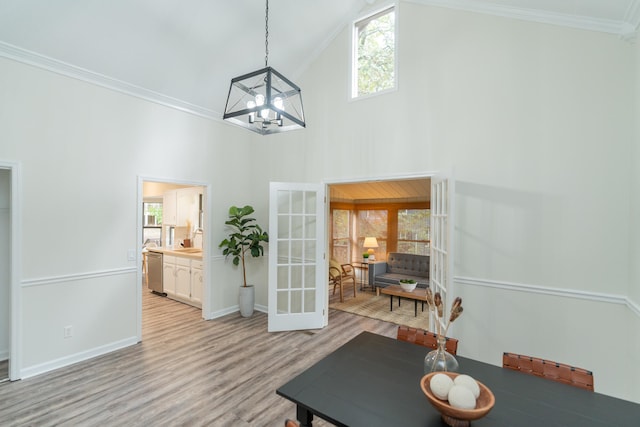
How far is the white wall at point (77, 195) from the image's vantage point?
2779 millimetres

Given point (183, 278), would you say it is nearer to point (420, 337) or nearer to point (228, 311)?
point (228, 311)

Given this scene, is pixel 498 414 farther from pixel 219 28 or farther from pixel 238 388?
pixel 219 28

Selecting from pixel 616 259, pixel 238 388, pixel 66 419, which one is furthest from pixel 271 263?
pixel 616 259

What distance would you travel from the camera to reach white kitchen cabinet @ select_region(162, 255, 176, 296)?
5328 mm

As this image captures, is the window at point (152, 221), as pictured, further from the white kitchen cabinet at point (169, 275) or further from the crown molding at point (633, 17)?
the crown molding at point (633, 17)

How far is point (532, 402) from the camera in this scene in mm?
1313

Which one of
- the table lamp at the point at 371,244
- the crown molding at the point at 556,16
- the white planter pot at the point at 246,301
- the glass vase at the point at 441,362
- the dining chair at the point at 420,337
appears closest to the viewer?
the glass vase at the point at 441,362

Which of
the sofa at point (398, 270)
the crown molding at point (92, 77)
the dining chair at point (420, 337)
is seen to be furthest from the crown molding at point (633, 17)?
the crown molding at point (92, 77)

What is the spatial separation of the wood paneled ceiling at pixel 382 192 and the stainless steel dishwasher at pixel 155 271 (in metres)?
3.82

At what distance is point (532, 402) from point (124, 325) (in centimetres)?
400

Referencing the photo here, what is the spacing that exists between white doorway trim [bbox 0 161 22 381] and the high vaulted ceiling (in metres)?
1.17

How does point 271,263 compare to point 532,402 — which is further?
point 271,263

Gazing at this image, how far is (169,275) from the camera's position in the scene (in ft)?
17.8

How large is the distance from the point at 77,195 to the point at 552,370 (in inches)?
170
